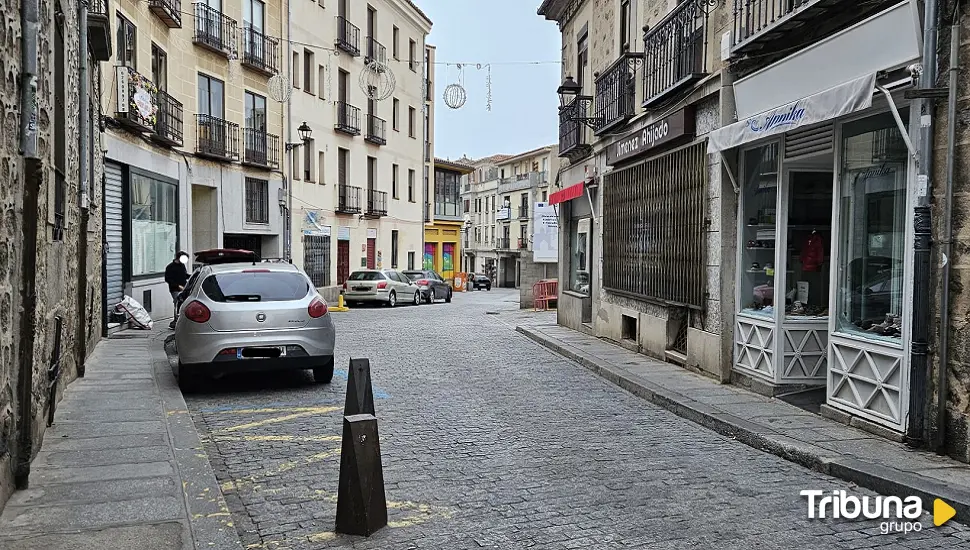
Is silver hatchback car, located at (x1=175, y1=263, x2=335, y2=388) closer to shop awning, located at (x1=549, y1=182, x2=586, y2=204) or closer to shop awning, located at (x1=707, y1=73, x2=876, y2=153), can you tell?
shop awning, located at (x1=707, y1=73, x2=876, y2=153)

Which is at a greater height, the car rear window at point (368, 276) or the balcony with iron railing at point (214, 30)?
the balcony with iron railing at point (214, 30)

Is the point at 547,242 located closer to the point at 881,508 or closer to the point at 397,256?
→ the point at 397,256

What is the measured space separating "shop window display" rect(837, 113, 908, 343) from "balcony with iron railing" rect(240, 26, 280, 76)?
21.5 metres

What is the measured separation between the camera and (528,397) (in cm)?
980

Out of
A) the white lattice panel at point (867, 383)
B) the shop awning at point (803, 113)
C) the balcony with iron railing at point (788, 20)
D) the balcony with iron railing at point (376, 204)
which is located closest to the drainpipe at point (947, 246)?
the white lattice panel at point (867, 383)

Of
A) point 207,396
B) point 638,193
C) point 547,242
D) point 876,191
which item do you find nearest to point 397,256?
point 547,242

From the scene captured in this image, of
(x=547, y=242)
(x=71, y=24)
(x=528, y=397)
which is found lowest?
(x=528, y=397)

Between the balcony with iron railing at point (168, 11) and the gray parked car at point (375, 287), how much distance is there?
1148 centimetres

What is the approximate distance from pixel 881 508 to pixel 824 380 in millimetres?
4044

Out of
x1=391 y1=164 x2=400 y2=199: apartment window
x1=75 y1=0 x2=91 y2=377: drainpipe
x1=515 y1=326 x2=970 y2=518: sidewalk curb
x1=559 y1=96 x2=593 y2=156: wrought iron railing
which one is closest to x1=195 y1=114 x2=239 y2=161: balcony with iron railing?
x1=559 y1=96 x2=593 y2=156: wrought iron railing

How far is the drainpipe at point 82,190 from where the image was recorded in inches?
398

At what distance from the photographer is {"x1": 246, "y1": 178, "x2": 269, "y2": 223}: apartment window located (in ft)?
87.7

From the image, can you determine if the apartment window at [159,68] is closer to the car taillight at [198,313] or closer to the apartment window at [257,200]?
the apartment window at [257,200]

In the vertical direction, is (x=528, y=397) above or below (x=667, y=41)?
below
